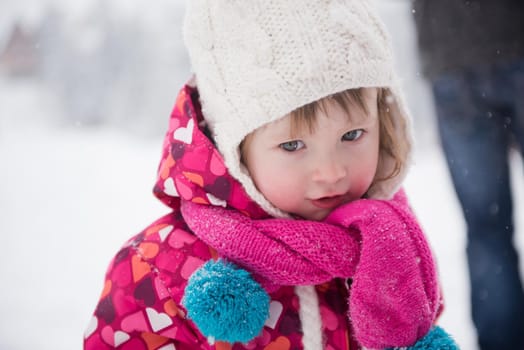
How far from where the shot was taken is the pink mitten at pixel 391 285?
2.31ft

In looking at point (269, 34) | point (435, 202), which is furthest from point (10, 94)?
point (269, 34)

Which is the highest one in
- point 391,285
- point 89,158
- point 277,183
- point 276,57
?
point 276,57

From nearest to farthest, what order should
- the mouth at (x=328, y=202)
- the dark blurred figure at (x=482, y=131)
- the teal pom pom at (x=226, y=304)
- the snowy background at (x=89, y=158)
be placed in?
the teal pom pom at (x=226, y=304)
the mouth at (x=328, y=202)
the dark blurred figure at (x=482, y=131)
the snowy background at (x=89, y=158)

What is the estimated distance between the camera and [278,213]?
0.81m

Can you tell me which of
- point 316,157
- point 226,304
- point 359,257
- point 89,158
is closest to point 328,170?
point 316,157

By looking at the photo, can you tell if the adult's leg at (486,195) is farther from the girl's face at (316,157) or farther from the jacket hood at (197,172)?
the jacket hood at (197,172)

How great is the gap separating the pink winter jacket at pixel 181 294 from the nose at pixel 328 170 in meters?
0.08

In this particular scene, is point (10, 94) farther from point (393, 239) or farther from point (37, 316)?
point (393, 239)

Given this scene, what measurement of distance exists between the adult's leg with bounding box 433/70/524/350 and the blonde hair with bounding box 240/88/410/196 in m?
0.46

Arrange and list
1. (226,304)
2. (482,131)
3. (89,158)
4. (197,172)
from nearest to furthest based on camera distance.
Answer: (226,304)
(197,172)
(482,131)
(89,158)

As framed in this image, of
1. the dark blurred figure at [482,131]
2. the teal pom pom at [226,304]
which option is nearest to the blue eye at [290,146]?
the teal pom pom at [226,304]

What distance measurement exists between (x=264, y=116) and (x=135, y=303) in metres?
0.38

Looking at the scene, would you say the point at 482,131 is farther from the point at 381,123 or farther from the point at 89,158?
the point at 89,158

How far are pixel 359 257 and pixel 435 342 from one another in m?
0.16
